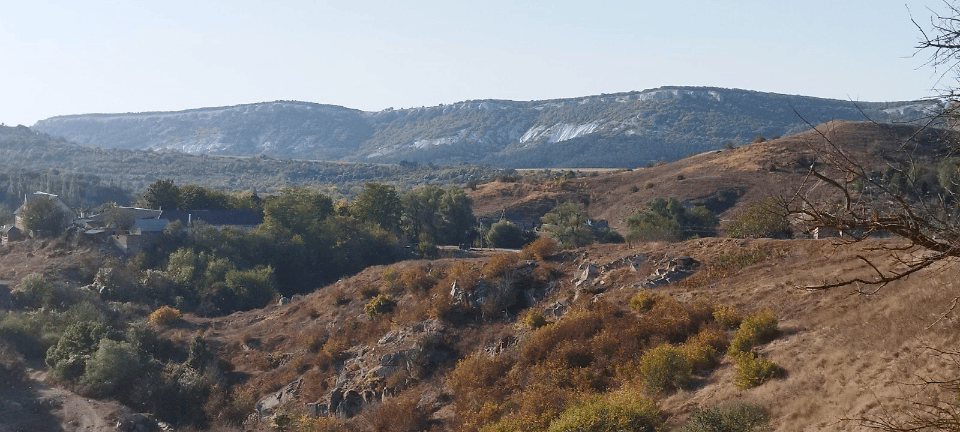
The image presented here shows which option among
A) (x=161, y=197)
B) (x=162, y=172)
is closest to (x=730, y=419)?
(x=161, y=197)

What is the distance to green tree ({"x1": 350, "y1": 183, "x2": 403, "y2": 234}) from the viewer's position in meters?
46.7

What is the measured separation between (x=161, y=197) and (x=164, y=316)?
812 inches

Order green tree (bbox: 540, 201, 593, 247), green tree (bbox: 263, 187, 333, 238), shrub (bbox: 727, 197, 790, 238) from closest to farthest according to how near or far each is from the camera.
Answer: shrub (bbox: 727, 197, 790, 238) → green tree (bbox: 540, 201, 593, 247) → green tree (bbox: 263, 187, 333, 238)

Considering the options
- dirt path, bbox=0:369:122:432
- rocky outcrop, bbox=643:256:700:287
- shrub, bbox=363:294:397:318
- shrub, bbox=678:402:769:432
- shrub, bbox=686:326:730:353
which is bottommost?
dirt path, bbox=0:369:122:432

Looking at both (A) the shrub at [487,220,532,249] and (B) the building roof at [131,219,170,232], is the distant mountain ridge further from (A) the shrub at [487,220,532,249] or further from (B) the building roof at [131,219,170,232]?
(B) the building roof at [131,219,170,232]

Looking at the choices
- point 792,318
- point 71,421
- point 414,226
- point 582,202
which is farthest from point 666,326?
point 582,202

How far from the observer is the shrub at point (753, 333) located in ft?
54.3

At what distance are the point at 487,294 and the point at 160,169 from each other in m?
111

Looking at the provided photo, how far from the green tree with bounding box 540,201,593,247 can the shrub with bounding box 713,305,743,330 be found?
1571cm

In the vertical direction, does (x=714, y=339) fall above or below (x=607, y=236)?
above

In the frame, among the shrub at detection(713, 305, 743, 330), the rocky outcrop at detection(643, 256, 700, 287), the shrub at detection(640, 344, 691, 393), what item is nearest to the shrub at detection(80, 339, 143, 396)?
the rocky outcrop at detection(643, 256, 700, 287)

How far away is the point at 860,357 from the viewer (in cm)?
1384

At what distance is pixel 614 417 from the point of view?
14023 mm

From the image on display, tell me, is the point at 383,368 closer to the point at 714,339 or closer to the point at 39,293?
the point at 714,339
